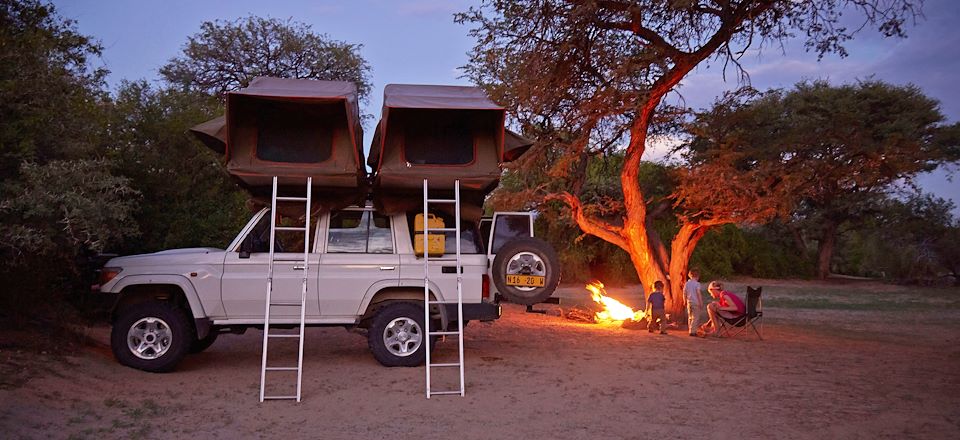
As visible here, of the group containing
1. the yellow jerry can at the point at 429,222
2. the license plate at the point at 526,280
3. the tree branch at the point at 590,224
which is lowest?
the license plate at the point at 526,280

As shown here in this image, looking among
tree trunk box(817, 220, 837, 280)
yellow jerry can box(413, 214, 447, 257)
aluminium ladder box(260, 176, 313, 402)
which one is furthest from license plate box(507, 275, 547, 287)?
tree trunk box(817, 220, 837, 280)

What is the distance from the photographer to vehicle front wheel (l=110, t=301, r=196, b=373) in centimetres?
927

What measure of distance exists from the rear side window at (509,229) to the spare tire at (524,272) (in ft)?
1.89

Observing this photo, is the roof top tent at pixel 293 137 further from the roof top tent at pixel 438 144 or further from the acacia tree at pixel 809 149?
the acacia tree at pixel 809 149

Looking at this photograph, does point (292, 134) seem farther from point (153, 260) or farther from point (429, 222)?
point (153, 260)

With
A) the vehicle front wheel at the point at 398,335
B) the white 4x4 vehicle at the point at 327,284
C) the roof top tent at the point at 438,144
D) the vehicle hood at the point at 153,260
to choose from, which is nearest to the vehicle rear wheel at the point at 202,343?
the white 4x4 vehicle at the point at 327,284

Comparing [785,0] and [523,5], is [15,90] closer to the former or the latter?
[523,5]

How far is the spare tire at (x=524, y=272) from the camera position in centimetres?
1000

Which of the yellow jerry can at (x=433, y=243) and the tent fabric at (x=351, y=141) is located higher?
the tent fabric at (x=351, y=141)

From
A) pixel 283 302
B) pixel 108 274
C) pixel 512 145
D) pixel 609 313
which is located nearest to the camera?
pixel 108 274

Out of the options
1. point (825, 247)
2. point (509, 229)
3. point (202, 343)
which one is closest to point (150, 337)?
point (202, 343)

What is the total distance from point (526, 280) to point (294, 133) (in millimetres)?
3471

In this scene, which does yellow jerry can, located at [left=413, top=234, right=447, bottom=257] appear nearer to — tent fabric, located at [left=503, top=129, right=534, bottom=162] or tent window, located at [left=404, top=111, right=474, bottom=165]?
tent window, located at [left=404, top=111, right=474, bottom=165]

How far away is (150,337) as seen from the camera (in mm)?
9328
